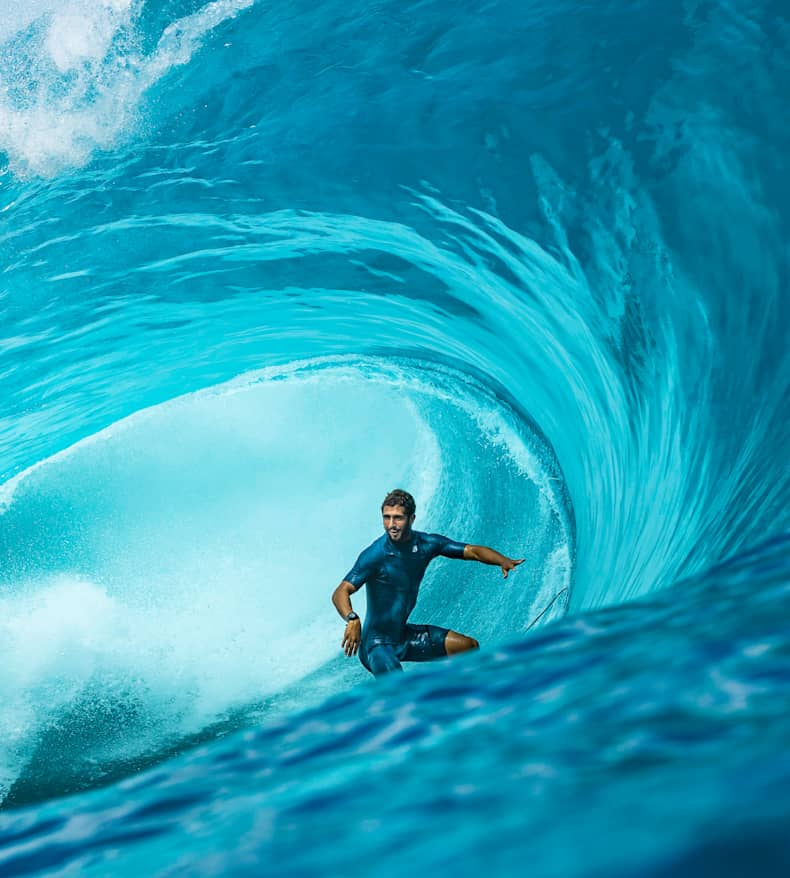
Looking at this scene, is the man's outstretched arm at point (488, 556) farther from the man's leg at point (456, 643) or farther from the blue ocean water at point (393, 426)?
the blue ocean water at point (393, 426)

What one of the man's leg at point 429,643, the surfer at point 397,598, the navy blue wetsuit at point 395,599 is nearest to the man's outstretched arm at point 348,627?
the surfer at point 397,598

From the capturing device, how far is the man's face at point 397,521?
547cm

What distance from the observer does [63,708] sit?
9125 millimetres

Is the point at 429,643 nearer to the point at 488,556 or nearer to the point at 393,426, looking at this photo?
the point at 488,556

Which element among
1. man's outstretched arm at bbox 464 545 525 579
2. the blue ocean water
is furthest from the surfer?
the blue ocean water

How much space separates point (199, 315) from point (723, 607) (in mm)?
6230

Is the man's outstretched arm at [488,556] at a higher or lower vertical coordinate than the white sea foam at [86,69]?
lower

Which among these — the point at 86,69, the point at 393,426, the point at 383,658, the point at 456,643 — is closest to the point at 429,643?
the point at 456,643

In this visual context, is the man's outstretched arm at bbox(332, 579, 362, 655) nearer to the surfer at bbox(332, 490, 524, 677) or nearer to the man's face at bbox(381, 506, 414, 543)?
the surfer at bbox(332, 490, 524, 677)

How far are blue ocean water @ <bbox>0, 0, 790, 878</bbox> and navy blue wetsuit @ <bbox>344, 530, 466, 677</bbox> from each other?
37.5 inches

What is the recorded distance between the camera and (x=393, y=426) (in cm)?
1077

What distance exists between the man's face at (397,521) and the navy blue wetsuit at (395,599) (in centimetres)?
13

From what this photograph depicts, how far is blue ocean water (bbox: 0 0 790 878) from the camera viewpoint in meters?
1.71

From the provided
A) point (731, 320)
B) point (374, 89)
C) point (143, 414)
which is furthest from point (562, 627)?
point (143, 414)
